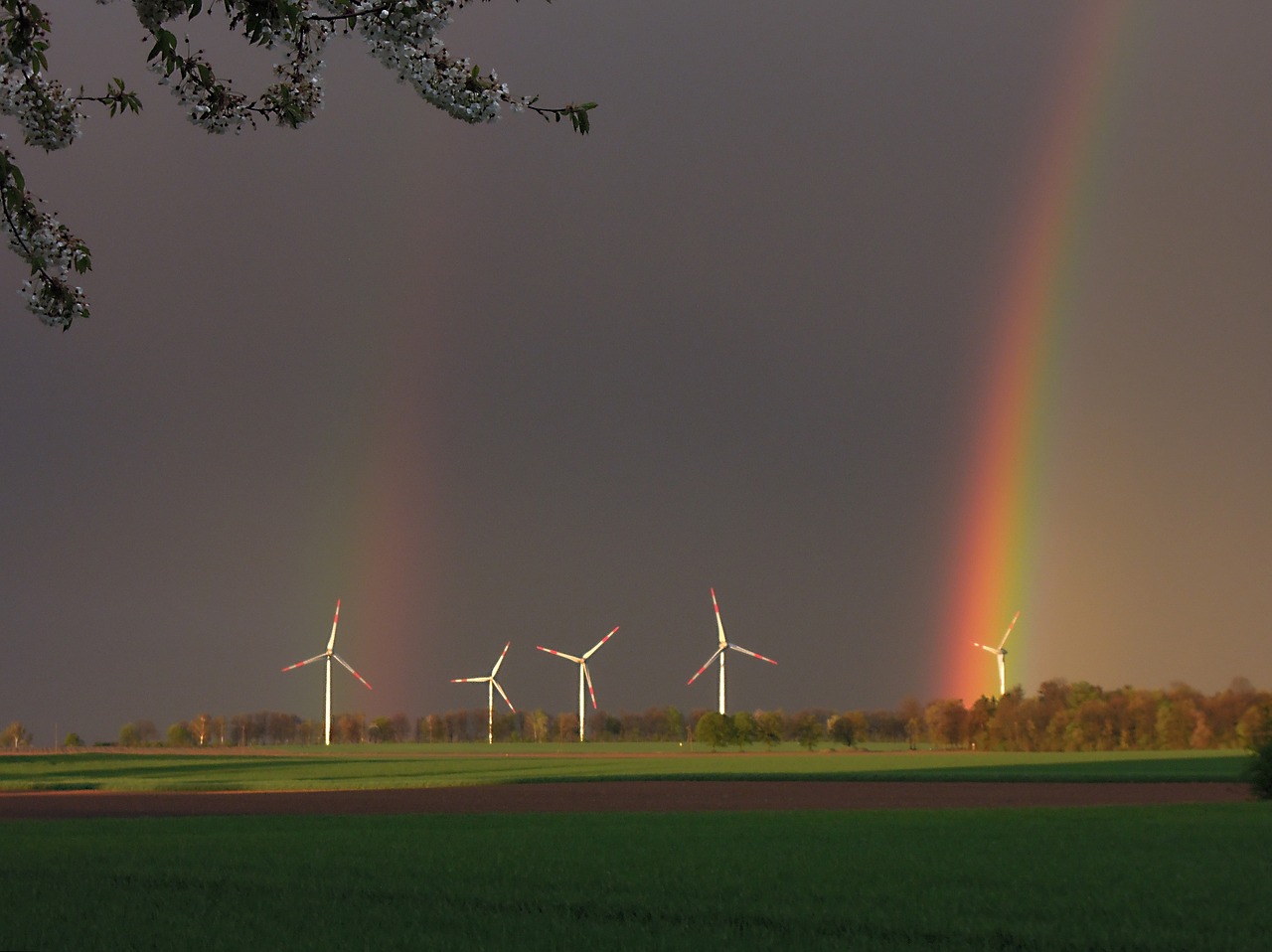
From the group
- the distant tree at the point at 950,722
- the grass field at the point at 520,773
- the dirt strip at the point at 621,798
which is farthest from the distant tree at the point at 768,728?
the dirt strip at the point at 621,798

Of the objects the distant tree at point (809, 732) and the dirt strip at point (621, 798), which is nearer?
the dirt strip at point (621, 798)

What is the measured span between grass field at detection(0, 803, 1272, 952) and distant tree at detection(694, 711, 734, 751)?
125m

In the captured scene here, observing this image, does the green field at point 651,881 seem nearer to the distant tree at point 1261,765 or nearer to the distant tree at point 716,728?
the distant tree at point 1261,765

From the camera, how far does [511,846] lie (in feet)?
114

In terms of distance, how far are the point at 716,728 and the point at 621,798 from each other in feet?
341

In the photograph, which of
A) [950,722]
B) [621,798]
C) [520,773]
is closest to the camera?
[621,798]

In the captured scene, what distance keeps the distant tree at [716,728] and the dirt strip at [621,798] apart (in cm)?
8656

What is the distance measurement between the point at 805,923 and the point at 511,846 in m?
14.6

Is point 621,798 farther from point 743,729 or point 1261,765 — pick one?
point 743,729

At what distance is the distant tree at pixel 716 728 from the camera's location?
16625 centimetres

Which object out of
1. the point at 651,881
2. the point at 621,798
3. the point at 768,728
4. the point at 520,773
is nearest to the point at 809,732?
the point at 768,728

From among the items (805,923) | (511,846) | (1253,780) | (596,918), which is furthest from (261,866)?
(1253,780)

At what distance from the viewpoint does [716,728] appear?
16638cm

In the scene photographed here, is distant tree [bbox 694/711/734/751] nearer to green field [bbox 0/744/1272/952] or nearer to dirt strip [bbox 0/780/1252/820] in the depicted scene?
dirt strip [bbox 0/780/1252/820]
